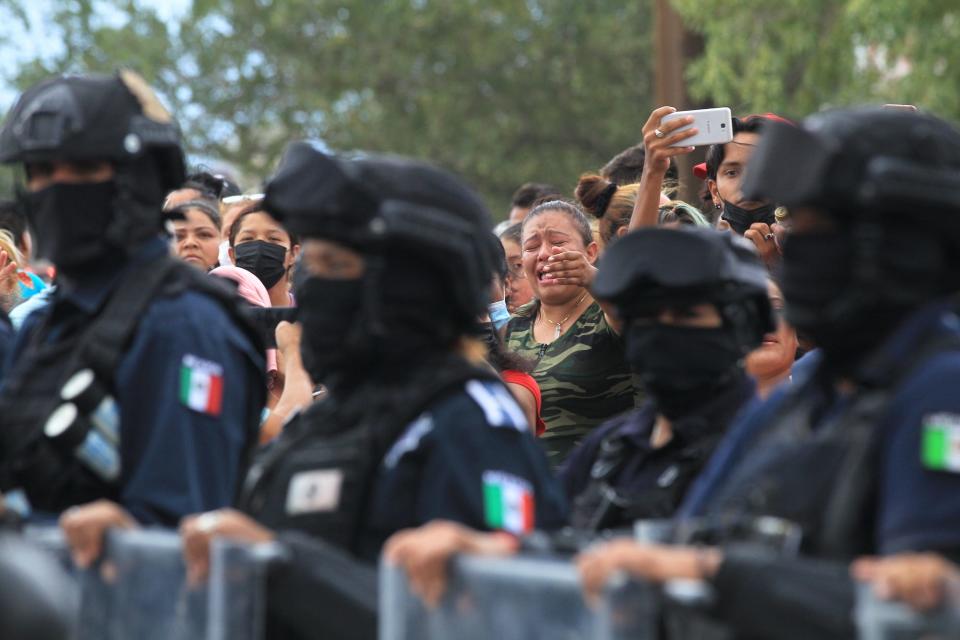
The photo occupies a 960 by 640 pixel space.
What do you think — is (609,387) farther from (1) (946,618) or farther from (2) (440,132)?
(2) (440,132)

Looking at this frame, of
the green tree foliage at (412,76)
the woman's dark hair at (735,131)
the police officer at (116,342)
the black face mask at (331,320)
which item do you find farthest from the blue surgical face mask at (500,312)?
the green tree foliage at (412,76)

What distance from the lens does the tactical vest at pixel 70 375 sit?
4.01 meters

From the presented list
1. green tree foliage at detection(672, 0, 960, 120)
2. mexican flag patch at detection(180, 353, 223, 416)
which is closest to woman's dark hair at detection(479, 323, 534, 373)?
mexican flag patch at detection(180, 353, 223, 416)

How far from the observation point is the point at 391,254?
145 inches

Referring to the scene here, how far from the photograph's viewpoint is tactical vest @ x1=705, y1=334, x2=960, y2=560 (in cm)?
304

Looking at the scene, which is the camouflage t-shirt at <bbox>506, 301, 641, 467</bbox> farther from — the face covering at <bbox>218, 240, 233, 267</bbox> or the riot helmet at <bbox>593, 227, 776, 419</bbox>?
the face covering at <bbox>218, 240, 233, 267</bbox>

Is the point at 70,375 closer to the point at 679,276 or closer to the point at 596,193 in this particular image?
the point at 679,276

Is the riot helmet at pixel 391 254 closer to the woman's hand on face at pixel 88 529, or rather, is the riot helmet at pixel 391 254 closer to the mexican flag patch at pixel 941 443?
the woman's hand on face at pixel 88 529

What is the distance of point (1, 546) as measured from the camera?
2838mm

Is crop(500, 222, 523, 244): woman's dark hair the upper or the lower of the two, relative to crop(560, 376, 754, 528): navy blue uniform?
lower

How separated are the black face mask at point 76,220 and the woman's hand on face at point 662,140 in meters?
2.31

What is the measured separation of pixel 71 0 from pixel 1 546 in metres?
25.5

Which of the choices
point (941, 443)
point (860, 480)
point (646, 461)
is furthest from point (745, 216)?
point (941, 443)

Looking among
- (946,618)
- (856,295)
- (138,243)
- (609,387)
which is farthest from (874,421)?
(609,387)
